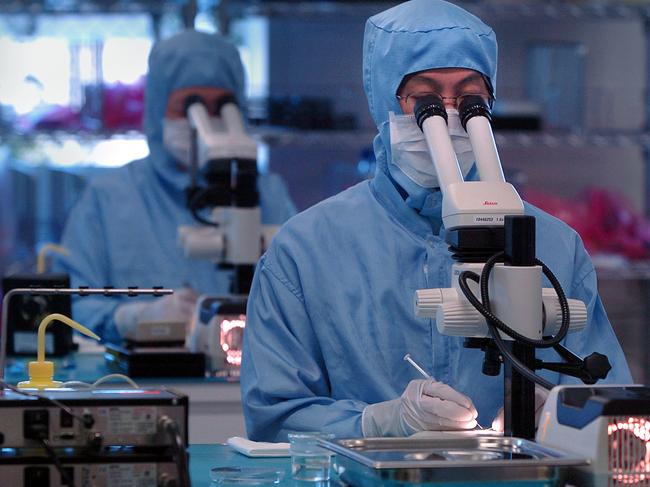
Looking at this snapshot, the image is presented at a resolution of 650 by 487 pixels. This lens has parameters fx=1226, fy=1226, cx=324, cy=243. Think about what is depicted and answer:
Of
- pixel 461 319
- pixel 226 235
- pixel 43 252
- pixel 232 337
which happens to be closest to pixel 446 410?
pixel 461 319

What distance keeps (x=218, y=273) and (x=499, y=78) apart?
1627 millimetres

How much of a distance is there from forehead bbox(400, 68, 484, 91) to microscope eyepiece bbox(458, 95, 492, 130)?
0.10 metres

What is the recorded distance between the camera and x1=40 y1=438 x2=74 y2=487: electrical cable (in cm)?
134

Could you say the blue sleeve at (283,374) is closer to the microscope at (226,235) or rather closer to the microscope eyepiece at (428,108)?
the microscope eyepiece at (428,108)

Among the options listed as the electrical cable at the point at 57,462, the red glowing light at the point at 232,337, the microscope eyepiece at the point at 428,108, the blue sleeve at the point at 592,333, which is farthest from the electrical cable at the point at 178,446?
the red glowing light at the point at 232,337

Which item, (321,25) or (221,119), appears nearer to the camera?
(221,119)

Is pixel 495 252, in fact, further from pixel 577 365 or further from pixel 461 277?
pixel 577 365

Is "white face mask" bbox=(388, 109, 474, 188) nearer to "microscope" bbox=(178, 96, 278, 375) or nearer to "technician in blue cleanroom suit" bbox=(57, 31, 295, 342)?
"microscope" bbox=(178, 96, 278, 375)

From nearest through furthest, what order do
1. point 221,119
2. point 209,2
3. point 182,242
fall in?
1. point 182,242
2. point 221,119
3. point 209,2

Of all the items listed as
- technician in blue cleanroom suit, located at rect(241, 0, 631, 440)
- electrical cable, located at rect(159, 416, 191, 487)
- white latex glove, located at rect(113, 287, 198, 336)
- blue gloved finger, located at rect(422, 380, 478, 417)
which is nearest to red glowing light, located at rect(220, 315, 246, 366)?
white latex glove, located at rect(113, 287, 198, 336)

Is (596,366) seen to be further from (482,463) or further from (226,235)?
(226,235)

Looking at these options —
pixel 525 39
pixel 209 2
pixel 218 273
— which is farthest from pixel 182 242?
pixel 525 39

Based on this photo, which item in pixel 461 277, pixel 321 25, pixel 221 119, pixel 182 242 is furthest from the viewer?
pixel 321 25

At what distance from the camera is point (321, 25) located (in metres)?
4.49
